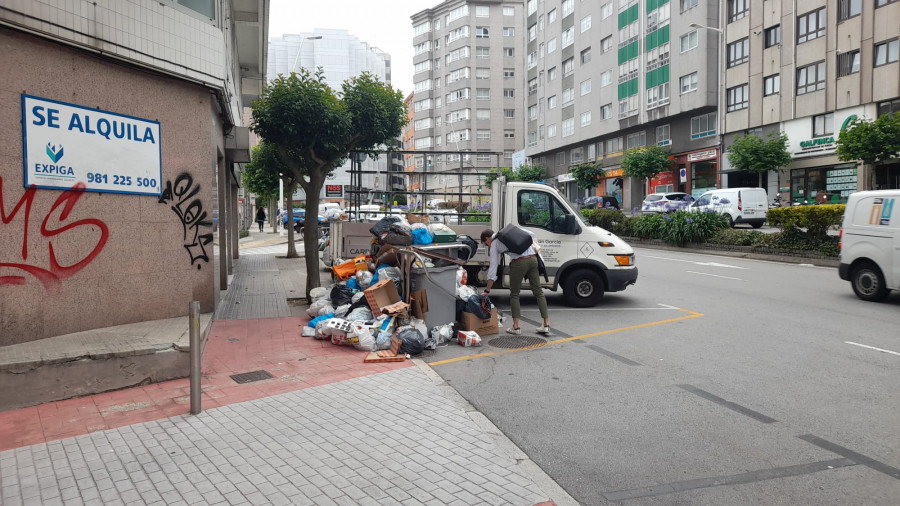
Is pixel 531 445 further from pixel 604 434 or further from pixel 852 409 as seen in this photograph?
pixel 852 409

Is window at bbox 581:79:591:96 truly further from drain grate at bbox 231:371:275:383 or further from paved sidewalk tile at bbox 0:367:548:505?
paved sidewalk tile at bbox 0:367:548:505

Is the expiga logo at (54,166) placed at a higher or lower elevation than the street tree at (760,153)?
lower

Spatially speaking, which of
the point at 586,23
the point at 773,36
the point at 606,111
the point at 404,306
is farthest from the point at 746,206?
the point at 586,23

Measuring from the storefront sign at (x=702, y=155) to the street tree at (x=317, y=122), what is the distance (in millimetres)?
34602

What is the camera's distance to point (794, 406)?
549 centimetres

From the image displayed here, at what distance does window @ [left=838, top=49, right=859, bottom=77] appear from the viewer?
103ft

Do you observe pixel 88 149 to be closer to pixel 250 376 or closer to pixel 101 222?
pixel 101 222

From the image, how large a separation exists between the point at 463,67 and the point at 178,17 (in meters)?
80.9

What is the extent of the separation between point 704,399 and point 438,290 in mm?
3850

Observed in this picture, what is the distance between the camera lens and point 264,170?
66.2ft

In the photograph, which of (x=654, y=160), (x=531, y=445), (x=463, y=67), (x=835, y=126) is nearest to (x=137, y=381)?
(x=531, y=445)

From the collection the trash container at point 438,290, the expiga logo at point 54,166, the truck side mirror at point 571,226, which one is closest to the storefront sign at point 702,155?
the truck side mirror at point 571,226

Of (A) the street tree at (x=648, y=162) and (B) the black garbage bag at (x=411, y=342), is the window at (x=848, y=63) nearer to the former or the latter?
(A) the street tree at (x=648, y=162)

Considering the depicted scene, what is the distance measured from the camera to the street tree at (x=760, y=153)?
3391 cm
